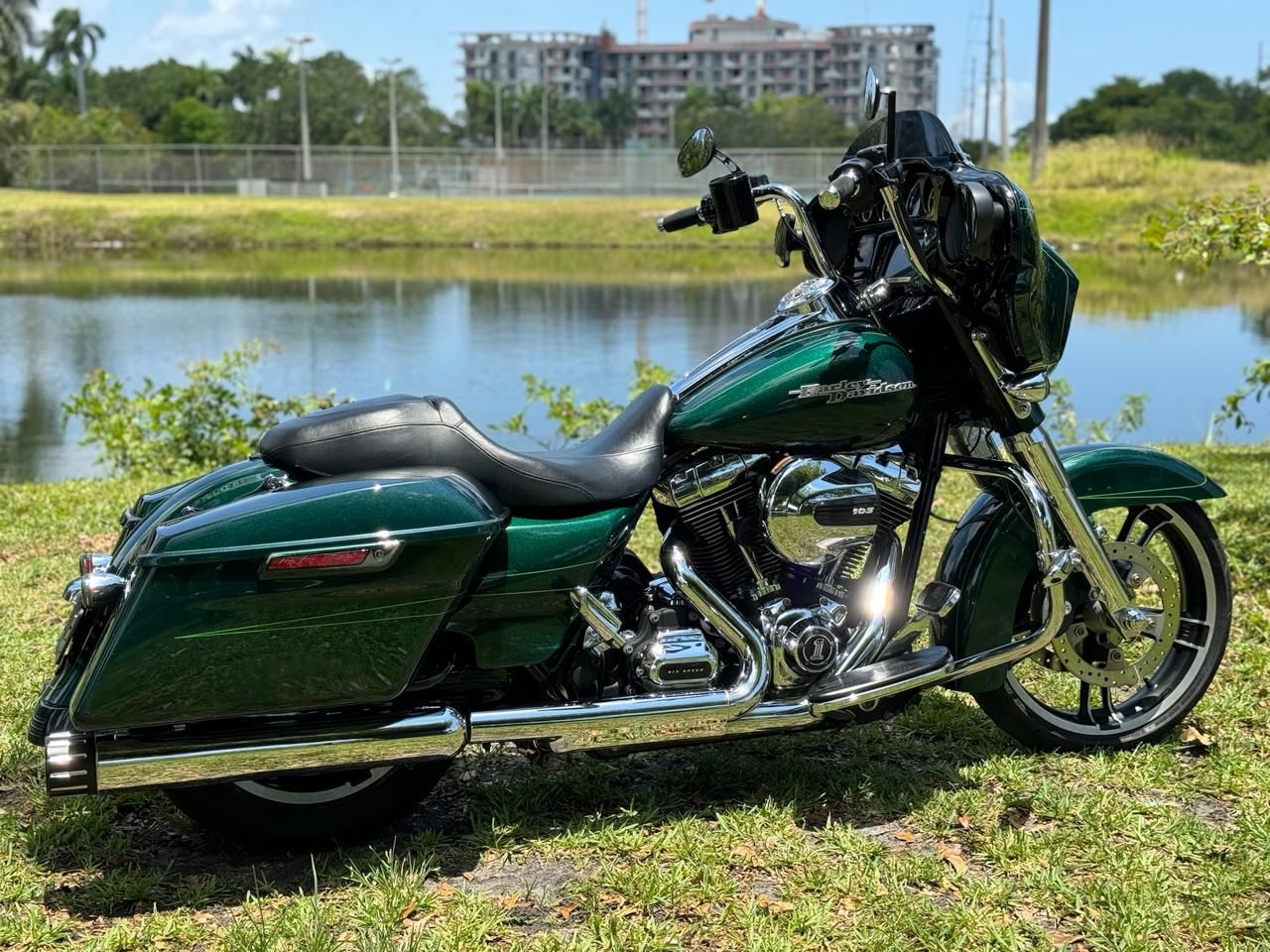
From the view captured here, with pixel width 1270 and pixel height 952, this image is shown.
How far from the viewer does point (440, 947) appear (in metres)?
2.88

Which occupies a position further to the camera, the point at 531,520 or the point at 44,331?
the point at 44,331

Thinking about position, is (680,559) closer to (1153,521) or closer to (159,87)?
(1153,521)

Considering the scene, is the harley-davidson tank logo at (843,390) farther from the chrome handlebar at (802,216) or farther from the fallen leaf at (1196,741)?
the fallen leaf at (1196,741)

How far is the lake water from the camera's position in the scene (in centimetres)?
1260

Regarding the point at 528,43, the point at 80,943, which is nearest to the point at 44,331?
the point at 80,943

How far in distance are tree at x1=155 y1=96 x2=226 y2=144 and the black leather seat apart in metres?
81.2

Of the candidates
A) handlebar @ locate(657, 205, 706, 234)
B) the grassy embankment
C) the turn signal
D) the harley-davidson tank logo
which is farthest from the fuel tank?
the grassy embankment

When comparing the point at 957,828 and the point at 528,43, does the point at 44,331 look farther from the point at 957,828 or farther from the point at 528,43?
the point at 528,43

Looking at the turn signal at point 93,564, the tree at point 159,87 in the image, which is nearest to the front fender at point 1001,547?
the turn signal at point 93,564

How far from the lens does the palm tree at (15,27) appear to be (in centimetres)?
5978

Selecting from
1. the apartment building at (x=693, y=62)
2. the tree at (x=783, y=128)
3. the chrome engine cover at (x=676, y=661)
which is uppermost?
the apartment building at (x=693, y=62)

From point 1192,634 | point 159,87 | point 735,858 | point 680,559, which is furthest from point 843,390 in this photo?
point 159,87

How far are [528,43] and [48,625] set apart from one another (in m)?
175

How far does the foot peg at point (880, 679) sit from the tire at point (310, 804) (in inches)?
38.3
